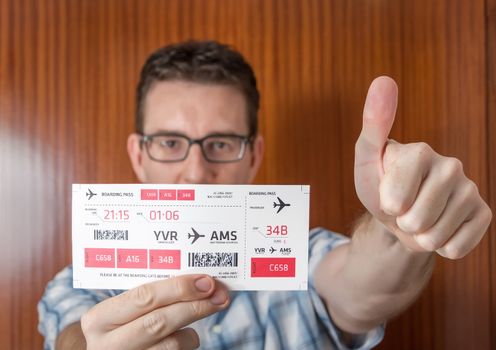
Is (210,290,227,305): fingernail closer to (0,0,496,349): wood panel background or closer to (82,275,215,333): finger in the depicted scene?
(82,275,215,333): finger

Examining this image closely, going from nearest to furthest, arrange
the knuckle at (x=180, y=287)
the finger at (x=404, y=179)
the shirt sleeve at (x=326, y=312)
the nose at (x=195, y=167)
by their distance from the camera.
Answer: the finger at (x=404, y=179), the knuckle at (x=180, y=287), the shirt sleeve at (x=326, y=312), the nose at (x=195, y=167)

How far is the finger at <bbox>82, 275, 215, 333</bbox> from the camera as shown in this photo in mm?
567

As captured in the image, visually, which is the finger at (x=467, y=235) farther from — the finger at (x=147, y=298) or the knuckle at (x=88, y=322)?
the knuckle at (x=88, y=322)

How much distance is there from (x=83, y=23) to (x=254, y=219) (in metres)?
0.81

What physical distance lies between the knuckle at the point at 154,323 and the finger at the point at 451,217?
348 mm

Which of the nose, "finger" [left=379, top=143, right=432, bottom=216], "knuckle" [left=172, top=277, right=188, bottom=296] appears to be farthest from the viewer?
the nose

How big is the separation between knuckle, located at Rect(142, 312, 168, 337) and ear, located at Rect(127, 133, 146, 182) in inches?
19.9

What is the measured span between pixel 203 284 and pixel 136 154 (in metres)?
0.54

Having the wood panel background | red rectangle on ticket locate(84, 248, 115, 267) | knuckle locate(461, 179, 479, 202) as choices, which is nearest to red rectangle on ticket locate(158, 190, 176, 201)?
red rectangle on ticket locate(84, 248, 115, 267)

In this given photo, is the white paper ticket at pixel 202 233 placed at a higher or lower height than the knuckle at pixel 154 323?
higher

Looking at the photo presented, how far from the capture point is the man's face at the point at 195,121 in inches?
37.6

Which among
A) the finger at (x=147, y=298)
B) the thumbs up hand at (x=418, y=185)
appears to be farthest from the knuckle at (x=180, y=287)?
the thumbs up hand at (x=418, y=185)

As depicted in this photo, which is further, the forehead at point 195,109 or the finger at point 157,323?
the forehead at point 195,109

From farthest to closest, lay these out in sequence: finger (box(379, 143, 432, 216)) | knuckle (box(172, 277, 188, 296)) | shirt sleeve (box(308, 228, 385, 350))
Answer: shirt sleeve (box(308, 228, 385, 350)) < knuckle (box(172, 277, 188, 296)) < finger (box(379, 143, 432, 216))
